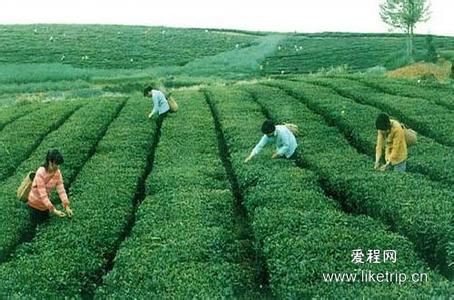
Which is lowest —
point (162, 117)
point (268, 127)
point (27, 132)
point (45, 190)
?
point (27, 132)

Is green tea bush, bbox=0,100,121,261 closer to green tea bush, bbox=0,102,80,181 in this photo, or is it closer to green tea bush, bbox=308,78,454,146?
green tea bush, bbox=0,102,80,181

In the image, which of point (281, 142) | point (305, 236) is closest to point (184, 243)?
point (305, 236)

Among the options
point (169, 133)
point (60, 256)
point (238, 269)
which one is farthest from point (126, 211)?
point (169, 133)

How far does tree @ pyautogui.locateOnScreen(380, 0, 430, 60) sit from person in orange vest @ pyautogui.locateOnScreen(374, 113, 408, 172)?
5251 cm

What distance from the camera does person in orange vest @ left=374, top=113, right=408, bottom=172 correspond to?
16.3 m

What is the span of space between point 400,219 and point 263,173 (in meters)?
5.27

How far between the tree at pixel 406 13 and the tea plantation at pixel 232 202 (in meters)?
34.1

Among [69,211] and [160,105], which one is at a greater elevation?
[160,105]

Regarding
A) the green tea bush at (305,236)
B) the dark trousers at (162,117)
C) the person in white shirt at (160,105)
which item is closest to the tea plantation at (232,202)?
the green tea bush at (305,236)

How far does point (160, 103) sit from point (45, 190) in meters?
15.2

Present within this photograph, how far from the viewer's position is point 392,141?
1673cm

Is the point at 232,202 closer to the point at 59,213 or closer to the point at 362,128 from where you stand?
the point at 59,213

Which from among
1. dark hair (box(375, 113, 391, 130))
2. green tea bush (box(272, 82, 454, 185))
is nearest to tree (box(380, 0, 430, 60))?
green tea bush (box(272, 82, 454, 185))

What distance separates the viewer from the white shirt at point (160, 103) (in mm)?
28969
